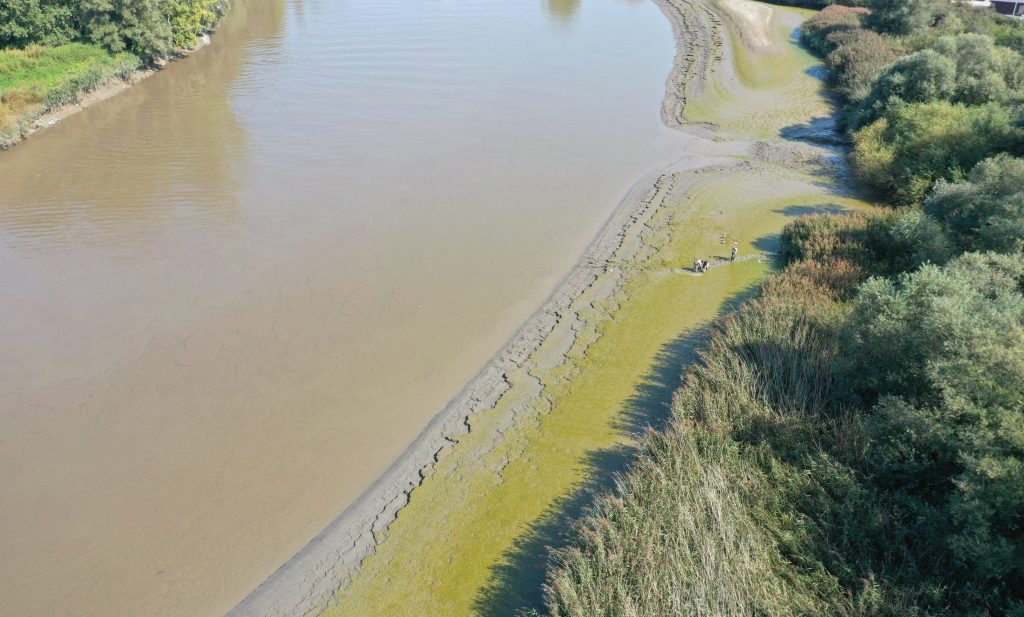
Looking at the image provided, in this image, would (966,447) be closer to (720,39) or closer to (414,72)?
(414,72)

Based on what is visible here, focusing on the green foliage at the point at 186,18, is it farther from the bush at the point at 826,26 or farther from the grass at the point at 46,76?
the bush at the point at 826,26

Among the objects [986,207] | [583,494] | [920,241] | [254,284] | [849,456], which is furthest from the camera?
[254,284]

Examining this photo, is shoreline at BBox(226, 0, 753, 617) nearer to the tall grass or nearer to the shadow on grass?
the shadow on grass

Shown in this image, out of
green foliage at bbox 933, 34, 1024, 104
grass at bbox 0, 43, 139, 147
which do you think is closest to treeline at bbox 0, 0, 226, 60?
grass at bbox 0, 43, 139, 147

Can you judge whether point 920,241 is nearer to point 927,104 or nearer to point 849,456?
point 849,456

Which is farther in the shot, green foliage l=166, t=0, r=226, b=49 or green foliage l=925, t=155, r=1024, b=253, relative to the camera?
green foliage l=166, t=0, r=226, b=49

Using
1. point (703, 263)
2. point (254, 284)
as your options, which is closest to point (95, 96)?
point (254, 284)
